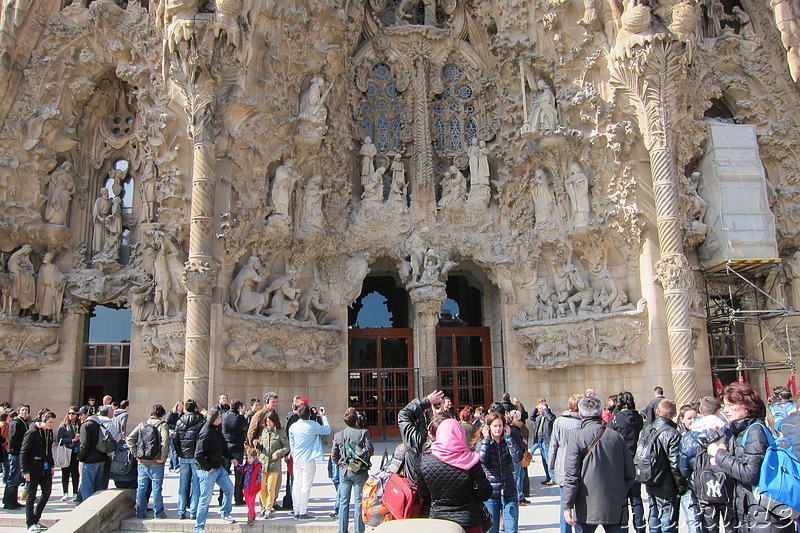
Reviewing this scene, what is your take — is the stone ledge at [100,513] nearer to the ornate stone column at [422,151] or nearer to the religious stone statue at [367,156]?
the ornate stone column at [422,151]

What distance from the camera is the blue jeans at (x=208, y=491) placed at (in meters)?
6.86

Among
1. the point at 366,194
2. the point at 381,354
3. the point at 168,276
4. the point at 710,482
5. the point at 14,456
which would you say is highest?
the point at 366,194

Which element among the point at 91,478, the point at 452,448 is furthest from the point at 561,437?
the point at 91,478

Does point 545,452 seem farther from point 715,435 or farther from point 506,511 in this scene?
point 715,435

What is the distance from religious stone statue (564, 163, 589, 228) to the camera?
1560 centimetres

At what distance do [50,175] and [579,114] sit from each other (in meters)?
12.1

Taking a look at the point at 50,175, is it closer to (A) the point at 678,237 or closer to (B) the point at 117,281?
(B) the point at 117,281

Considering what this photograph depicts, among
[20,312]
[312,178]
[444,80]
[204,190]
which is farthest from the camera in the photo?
[444,80]

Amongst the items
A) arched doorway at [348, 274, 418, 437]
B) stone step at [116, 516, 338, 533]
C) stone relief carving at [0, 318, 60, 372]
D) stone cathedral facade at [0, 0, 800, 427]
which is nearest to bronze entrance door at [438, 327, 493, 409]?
stone cathedral facade at [0, 0, 800, 427]

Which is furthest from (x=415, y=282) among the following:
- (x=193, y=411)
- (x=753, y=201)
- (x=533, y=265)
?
(x=193, y=411)

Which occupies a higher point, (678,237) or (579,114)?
(579,114)

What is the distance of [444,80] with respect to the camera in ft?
59.9

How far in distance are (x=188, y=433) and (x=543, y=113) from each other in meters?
11.7

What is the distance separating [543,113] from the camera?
15.9 metres
